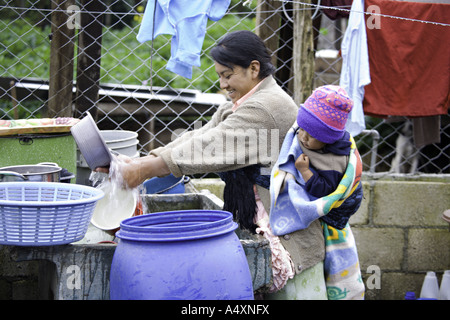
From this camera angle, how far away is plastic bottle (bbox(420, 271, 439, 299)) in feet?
14.8

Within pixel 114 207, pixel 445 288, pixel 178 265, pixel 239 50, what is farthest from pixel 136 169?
pixel 445 288

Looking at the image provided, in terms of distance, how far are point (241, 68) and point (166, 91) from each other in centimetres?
364

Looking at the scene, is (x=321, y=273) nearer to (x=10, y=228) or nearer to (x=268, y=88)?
(x=268, y=88)

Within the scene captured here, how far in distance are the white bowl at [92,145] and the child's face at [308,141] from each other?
93cm

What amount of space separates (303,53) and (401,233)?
178 cm

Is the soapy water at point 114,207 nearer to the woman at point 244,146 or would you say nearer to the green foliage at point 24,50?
the woman at point 244,146

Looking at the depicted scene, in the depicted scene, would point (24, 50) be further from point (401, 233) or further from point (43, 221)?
point (43, 221)

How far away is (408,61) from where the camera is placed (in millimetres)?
4512

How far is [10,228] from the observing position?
239 centimetres

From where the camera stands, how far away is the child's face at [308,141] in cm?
265

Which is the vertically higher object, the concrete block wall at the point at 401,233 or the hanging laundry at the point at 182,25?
Result: the hanging laundry at the point at 182,25

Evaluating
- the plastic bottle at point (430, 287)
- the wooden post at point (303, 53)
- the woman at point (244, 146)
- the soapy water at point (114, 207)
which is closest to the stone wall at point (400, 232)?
the plastic bottle at point (430, 287)

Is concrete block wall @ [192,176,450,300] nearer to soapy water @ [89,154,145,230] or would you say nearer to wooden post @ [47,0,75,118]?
wooden post @ [47,0,75,118]
